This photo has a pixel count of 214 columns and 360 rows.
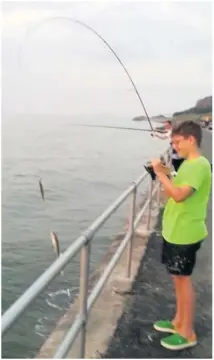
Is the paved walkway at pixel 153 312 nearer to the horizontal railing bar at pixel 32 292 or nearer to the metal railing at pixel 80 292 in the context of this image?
the metal railing at pixel 80 292

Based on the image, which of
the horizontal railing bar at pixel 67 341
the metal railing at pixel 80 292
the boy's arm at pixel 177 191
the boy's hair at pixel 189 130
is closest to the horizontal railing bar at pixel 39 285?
the metal railing at pixel 80 292

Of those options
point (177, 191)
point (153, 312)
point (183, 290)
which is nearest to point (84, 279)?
point (177, 191)

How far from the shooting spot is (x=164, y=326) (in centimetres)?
410

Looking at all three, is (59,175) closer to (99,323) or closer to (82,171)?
(82,171)

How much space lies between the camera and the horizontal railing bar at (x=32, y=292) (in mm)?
1867

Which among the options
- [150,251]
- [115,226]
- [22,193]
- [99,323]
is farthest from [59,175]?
[99,323]

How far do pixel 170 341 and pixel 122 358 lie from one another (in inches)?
13.5

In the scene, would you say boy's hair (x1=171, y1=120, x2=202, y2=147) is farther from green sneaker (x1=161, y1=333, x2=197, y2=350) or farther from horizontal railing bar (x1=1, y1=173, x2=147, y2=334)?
green sneaker (x1=161, y1=333, x2=197, y2=350)

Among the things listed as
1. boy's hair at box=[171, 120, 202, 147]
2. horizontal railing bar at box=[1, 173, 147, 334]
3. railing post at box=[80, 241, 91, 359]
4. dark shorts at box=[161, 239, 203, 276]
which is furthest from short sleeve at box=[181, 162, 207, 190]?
railing post at box=[80, 241, 91, 359]

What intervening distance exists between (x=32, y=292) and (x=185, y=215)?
5.66 ft

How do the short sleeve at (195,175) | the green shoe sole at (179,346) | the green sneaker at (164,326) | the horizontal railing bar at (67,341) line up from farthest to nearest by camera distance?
the green sneaker at (164,326)
the green shoe sole at (179,346)
the short sleeve at (195,175)
the horizontal railing bar at (67,341)

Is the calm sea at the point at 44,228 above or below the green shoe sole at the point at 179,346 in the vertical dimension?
below

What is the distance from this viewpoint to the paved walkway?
380 cm

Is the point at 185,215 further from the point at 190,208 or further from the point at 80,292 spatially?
the point at 80,292
